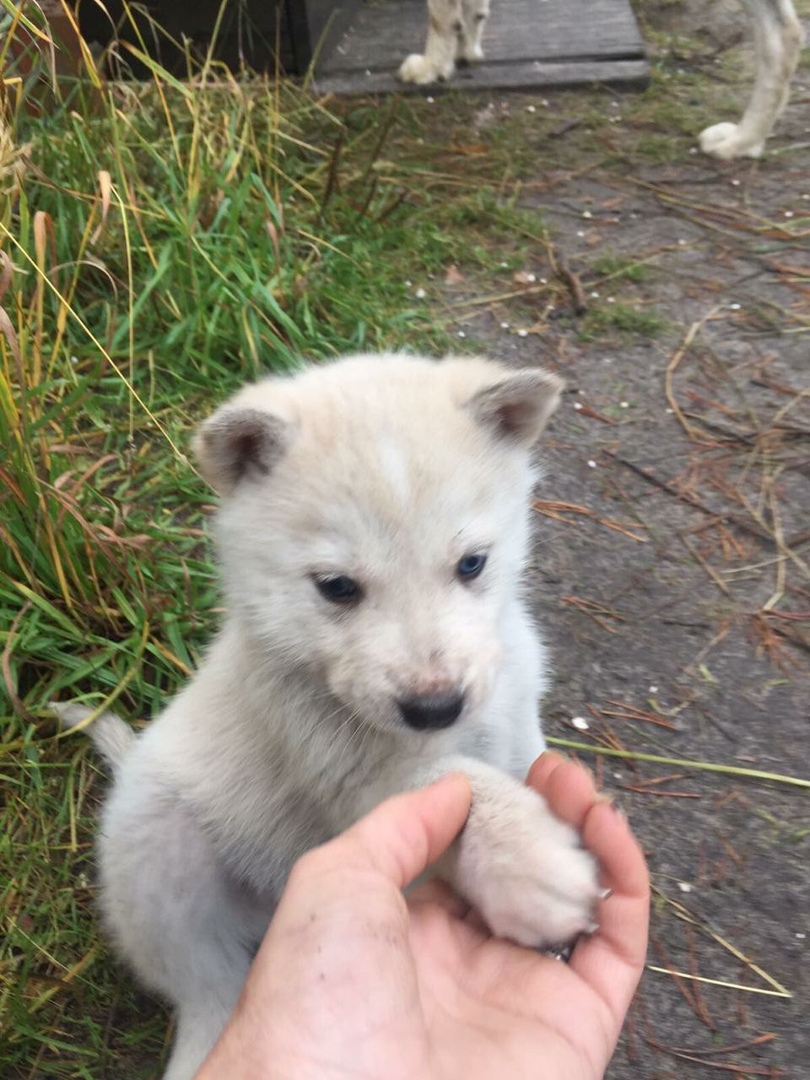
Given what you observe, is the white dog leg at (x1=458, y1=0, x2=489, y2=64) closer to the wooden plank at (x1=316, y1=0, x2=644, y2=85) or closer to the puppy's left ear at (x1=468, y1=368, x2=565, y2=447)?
the wooden plank at (x1=316, y1=0, x2=644, y2=85)

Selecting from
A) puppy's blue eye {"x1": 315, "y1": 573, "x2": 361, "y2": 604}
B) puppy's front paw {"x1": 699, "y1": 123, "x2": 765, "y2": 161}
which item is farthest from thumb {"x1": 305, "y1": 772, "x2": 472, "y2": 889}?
puppy's front paw {"x1": 699, "y1": 123, "x2": 765, "y2": 161}

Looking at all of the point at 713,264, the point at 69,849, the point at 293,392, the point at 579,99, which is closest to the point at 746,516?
the point at 713,264

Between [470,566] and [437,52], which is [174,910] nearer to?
[470,566]

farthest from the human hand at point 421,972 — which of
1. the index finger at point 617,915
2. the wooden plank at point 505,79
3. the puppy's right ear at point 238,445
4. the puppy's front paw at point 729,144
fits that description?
Result: the wooden plank at point 505,79

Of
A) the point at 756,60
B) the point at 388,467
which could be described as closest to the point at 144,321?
the point at 388,467

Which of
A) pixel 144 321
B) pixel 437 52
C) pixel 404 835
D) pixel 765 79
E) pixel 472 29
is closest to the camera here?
pixel 404 835

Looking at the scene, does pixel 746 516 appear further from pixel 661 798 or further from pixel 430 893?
pixel 430 893

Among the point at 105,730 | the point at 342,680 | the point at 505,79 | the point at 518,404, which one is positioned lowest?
the point at 105,730
